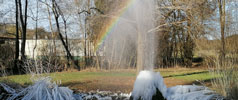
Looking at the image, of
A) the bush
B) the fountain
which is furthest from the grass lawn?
the bush

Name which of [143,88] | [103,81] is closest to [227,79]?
[143,88]

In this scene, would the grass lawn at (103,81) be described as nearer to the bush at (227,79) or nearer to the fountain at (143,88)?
the fountain at (143,88)

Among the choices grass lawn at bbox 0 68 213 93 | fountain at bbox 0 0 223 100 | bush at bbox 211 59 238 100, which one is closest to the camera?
fountain at bbox 0 0 223 100

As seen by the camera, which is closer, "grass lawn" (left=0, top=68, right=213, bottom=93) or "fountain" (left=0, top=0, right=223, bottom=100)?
"fountain" (left=0, top=0, right=223, bottom=100)

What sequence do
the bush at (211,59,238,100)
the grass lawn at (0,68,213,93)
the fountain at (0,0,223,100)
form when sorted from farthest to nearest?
the grass lawn at (0,68,213,93), the bush at (211,59,238,100), the fountain at (0,0,223,100)

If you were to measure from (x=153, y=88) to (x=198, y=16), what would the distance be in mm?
5241

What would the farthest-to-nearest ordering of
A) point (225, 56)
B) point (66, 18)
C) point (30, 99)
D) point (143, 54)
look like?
point (66, 18) → point (143, 54) → point (225, 56) → point (30, 99)

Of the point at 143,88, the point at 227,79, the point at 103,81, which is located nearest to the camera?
the point at 143,88

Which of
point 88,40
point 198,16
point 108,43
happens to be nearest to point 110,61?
point 108,43

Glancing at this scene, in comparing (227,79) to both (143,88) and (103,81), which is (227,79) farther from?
(103,81)

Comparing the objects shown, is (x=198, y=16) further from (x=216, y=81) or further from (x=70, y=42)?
(x=70, y=42)

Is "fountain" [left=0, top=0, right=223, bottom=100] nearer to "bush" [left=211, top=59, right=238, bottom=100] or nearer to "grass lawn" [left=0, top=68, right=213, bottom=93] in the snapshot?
"bush" [left=211, top=59, right=238, bottom=100]

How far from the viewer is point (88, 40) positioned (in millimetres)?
15703

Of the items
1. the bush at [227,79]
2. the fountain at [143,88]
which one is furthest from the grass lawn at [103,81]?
the bush at [227,79]
